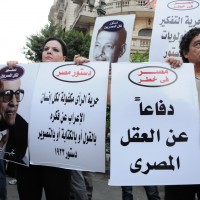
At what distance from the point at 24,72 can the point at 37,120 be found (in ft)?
1.34

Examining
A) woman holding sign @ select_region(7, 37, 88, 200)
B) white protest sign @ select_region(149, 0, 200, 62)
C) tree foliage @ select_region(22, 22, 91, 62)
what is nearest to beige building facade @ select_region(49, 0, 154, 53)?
tree foliage @ select_region(22, 22, 91, 62)

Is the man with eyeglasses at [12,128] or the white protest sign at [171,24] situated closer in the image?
the man with eyeglasses at [12,128]

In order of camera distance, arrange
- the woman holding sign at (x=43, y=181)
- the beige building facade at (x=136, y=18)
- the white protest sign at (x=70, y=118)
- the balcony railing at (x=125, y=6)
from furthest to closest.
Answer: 1. the balcony railing at (x=125, y=6)
2. the beige building facade at (x=136, y=18)
3. the woman holding sign at (x=43, y=181)
4. the white protest sign at (x=70, y=118)

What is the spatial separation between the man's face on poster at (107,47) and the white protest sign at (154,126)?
6.03ft

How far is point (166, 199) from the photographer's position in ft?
7.25

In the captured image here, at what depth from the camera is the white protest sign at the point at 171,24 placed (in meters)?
3.59

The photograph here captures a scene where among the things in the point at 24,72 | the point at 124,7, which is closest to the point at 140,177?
the point at 24,72

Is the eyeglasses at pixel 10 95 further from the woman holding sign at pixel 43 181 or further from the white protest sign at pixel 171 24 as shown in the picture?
the white protest sign at pixel 171 24

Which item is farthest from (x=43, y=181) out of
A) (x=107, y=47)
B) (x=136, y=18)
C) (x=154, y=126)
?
(x=136, y=18)

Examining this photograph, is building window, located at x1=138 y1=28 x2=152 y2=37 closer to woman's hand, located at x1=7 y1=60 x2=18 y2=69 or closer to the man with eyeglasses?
woman's hand, located at x1=7 y1=60 x2=18 y2=69

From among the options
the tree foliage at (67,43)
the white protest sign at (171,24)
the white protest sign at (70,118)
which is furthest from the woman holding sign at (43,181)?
the tree foliage at (67,43)

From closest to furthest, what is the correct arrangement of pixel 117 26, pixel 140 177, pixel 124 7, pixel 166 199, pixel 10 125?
pixel 140 177 → pixel 166 199 → pixel 10 125 → pixel 117 26 → pixel 124 7

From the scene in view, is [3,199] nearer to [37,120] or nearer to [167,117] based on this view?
[37,120]

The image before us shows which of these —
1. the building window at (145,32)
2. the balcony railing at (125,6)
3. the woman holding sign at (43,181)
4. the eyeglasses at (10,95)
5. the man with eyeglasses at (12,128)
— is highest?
the eyeglasses at (10,95)
